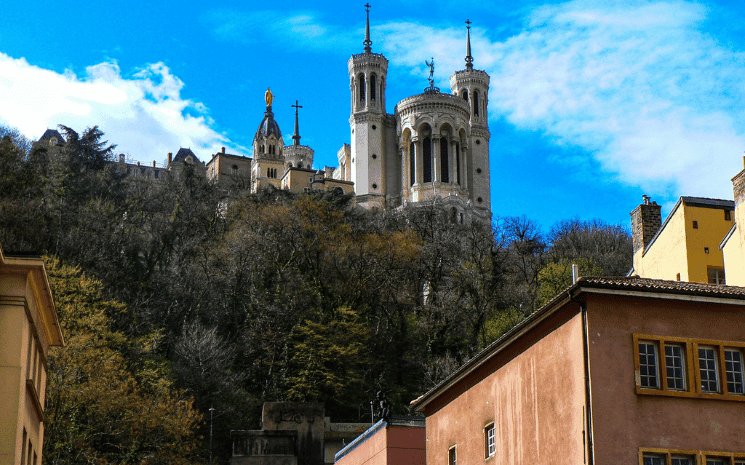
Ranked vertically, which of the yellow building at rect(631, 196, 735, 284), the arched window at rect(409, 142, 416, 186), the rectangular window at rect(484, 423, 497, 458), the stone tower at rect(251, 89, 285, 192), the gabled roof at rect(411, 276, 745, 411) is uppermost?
the stone tower at rect(251, 89, 285, 192)

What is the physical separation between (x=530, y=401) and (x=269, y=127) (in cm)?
11754

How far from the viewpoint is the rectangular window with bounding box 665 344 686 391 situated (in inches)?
750

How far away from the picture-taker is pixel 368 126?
350 ft

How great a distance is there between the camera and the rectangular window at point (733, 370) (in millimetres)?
19391

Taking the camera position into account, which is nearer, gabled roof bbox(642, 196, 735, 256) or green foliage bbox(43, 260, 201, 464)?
gabled roof bbox(642, 196, 735, 256)

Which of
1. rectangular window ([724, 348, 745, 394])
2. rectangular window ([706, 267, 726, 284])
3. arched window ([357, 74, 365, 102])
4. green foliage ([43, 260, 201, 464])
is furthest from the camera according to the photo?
arched window ([357, 74, 365, 102])

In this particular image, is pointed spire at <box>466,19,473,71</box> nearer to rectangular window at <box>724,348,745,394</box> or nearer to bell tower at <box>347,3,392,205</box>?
bell tower at <box>347,3,392,205</box>

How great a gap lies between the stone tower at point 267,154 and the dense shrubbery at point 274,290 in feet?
167

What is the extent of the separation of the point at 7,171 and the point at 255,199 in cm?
2267

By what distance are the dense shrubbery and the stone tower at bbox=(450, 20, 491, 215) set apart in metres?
33.3

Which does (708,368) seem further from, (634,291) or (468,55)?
(468,55)

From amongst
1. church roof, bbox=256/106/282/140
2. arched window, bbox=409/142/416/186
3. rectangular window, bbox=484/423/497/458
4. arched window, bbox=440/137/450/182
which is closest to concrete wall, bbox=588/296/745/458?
rectangular window, bbox=484/423/497/458

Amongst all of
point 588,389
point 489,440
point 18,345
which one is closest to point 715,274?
point 489,440

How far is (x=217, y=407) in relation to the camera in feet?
163
